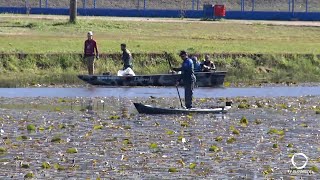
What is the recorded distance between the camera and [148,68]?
44.3 meters

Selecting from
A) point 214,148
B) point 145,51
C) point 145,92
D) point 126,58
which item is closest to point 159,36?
point 145,51

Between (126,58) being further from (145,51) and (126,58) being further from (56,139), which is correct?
(56,139)

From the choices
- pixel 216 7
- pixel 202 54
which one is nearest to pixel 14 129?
pixel 202 54

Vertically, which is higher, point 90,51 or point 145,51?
point 90,51

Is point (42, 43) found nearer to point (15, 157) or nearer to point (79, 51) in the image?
point (79, 51)

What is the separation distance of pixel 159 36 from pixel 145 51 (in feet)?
35.8

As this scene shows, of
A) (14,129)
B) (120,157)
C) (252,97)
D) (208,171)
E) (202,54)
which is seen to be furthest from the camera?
(202,54)

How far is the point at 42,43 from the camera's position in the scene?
47406mm

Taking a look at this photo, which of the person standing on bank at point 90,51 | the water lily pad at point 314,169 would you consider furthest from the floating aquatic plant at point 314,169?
the person standing on bank at point 90,51

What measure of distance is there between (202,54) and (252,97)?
35.8 feet

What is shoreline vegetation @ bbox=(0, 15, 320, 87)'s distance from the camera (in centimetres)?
4248

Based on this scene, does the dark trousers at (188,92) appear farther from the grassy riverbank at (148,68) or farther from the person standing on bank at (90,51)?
the grassy riverbank at (148,68)

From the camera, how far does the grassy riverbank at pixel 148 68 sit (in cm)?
4091

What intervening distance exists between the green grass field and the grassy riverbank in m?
1.07
